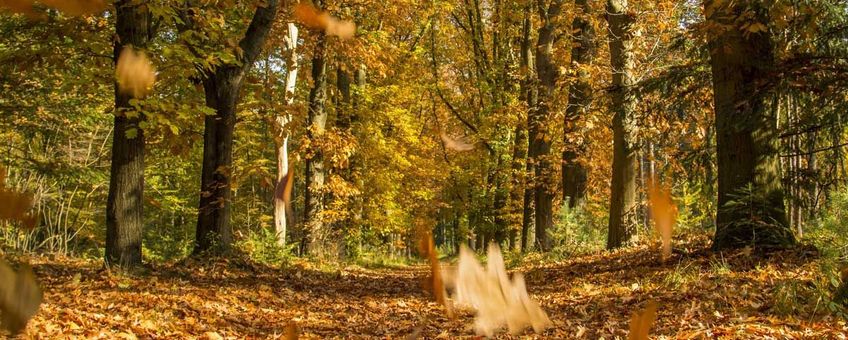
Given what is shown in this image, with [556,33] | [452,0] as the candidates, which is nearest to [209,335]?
[556,33]

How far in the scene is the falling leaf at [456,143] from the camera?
2537 centimetres

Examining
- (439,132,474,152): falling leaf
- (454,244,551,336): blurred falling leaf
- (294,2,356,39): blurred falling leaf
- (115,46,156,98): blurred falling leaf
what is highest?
(294,2,356,39): blurred falling leaf

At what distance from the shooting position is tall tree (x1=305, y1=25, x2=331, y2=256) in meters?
15.7

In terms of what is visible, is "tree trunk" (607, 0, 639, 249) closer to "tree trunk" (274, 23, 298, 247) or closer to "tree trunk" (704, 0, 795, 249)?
"tree trunk" (704, 0, 795, 249)

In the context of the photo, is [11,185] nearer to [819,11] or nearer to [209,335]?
[209,335]

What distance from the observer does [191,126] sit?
9273 millimetres

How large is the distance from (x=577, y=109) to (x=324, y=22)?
5874 mm

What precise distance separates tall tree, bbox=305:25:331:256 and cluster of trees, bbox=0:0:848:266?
2.5 inches

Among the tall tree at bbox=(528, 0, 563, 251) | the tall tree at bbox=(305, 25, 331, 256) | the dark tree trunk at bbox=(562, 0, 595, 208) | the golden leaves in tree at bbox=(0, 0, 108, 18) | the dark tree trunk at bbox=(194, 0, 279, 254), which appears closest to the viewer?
the golden leaves in tree at bbox=(0, 0, 108, 18)

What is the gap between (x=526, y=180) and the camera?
18.6 m

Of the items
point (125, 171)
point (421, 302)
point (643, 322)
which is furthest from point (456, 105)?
point (643, 322)

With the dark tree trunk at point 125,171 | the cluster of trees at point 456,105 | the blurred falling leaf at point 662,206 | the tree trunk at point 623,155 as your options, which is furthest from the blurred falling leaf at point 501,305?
the blurred falling leaf at point 662,206

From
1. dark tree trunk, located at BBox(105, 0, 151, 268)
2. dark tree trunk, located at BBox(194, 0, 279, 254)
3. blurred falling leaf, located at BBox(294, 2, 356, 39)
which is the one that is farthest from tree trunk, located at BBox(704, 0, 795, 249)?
blurred falling leaf, located at BBox(294, 2, 356, 39)

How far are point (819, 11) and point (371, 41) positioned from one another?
10.1 meters
